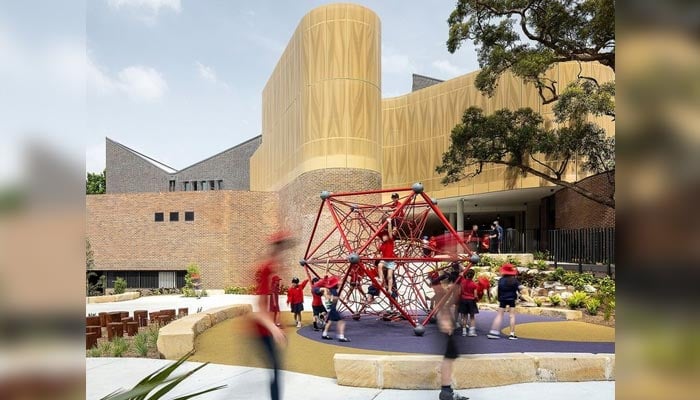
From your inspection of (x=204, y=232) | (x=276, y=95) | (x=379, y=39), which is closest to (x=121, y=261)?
(x=204, y=232)

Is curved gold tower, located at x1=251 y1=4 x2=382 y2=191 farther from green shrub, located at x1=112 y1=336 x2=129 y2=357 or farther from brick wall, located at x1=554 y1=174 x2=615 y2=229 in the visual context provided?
green shrub, located at x1=112 y1=336 x2=129 y2=357

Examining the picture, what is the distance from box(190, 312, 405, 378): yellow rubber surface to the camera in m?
8.88

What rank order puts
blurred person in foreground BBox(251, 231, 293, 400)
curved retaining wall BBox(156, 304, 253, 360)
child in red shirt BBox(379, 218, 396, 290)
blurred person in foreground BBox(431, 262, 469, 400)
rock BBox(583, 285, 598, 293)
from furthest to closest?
1. rock BBox(583, 285, 598, 293)
2. child in red shirt BBox(379, 218, 396, 290)
3. curved retaining wall BBox(156, 304, 253, 360)
4. blurred person in foreground BBox(431, 262, 469, 400)
5. blurred person in foreground BBox(251, 231, 293, 400)

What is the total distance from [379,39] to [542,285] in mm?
16696

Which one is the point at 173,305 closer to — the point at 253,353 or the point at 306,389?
the point at 253,353

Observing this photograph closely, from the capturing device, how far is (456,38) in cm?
2262

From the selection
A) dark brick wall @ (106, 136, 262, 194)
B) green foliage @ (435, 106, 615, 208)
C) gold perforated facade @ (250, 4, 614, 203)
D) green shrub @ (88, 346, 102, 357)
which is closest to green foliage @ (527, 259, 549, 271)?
green foliage @ (435, 106, 615, 208)

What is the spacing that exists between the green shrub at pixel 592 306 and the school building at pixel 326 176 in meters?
11.7

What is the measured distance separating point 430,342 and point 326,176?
695 inches

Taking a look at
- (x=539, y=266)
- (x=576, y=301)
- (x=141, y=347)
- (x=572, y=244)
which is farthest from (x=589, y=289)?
(x=141, y=347)

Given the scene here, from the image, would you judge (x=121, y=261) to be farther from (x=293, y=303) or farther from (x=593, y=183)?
(x=593, y=183)

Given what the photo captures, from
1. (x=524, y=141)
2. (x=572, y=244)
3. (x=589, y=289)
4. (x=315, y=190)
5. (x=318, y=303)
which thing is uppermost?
(x=524, y=141)

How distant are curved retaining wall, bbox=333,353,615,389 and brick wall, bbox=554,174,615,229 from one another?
20.7 meters

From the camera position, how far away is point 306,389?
7418 millimetres
